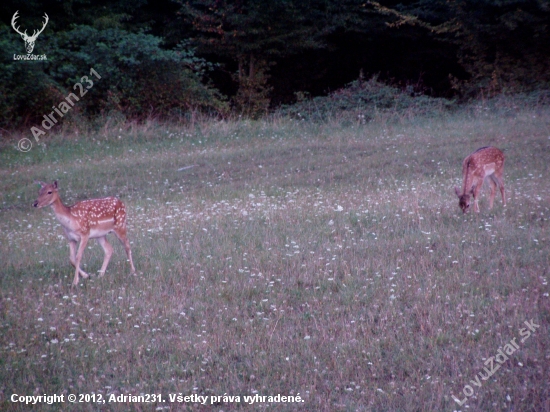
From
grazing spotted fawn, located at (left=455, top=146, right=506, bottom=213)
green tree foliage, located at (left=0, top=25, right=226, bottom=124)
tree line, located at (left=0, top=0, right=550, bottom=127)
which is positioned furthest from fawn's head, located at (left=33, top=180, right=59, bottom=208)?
green tree foliage, located at (left=0, top=25, right=226, bottom=124)

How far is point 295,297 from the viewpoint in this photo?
7.66 metres

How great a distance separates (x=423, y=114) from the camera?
24344 millimetres

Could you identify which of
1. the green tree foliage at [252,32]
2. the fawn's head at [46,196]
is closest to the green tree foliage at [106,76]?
the green tree foliage at [252,32]

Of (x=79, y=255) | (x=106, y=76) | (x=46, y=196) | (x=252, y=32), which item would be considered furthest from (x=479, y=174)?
(x=252, y=32)

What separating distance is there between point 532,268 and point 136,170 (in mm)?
11969

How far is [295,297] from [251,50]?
25.8 m

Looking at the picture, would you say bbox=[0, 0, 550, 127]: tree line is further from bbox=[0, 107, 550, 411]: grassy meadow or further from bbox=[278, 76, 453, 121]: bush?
bbox=[0, 107, 550, 411]: grassy meadow

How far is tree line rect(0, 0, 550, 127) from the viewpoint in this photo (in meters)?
25.3

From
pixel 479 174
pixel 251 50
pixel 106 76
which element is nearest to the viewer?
pixel 479 174

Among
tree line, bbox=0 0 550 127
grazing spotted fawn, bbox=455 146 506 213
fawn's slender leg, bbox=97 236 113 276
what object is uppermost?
tree line, bbox=0 0 550 127

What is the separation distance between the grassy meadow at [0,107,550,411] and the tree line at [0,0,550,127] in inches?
417

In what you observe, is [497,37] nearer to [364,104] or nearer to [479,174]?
[364,104]

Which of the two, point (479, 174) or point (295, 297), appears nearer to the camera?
point (295, 297)

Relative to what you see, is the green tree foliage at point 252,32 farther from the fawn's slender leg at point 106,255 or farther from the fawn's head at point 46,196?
the fawn's head at point 46,196
